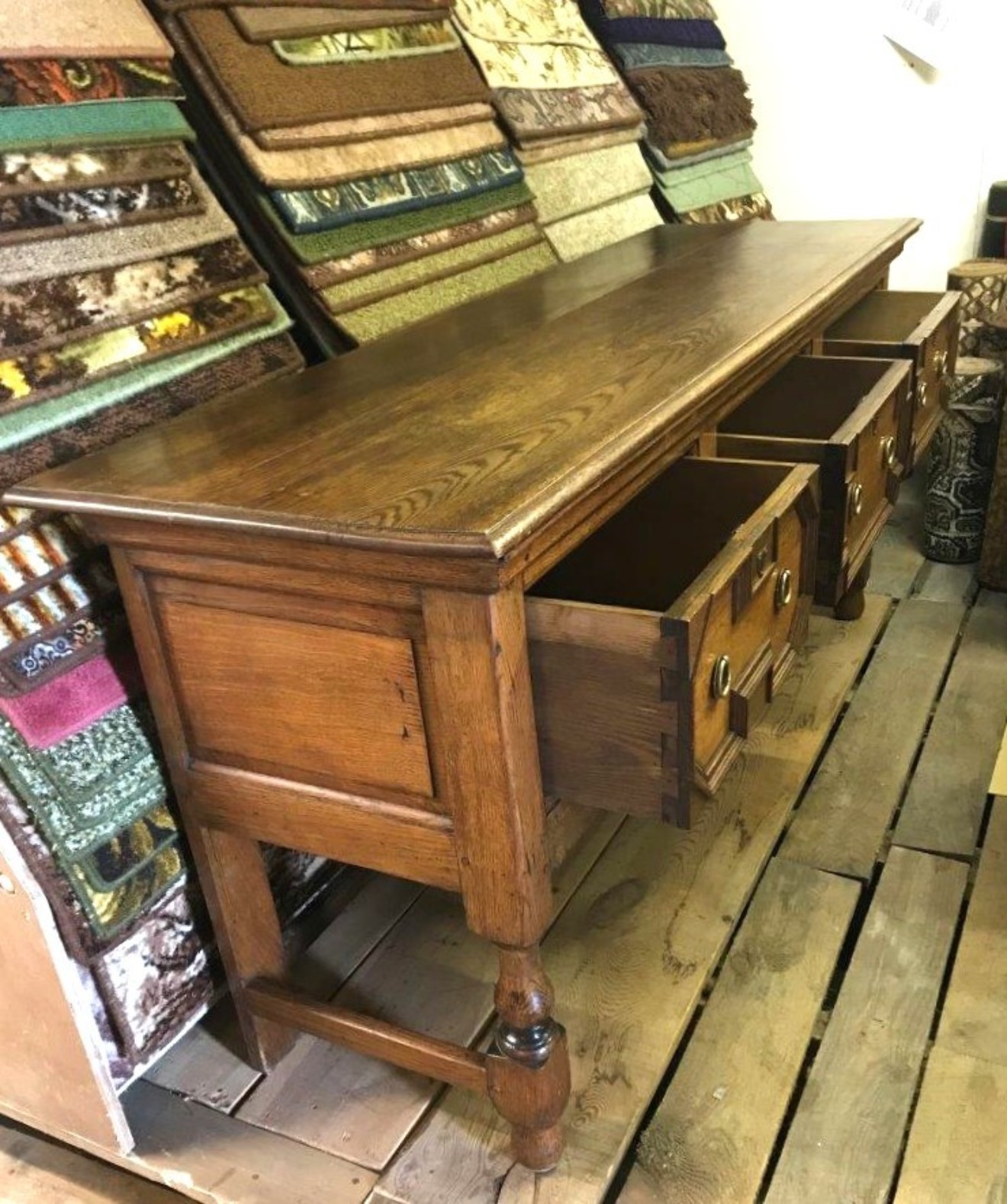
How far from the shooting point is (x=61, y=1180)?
4.20ft

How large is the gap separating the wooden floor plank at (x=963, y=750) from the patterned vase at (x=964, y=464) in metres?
0.30

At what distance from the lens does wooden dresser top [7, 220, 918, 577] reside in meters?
0.88

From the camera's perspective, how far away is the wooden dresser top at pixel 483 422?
0.88 m

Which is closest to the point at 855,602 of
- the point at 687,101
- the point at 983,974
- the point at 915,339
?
the point at 915,339

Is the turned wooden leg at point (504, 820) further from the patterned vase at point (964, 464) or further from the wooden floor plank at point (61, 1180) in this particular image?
the patterned vase at point (964, 464)

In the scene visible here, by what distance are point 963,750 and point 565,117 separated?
1.27 meters

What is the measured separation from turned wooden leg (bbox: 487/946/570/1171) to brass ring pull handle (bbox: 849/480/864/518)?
0.64 m

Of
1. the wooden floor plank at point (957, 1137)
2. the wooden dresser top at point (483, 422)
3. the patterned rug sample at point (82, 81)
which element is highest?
the patterned rug sample at point (82, 81)

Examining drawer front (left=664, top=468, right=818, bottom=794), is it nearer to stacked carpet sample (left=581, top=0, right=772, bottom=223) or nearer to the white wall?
stacked carpet sample (left=581, top=0, right=772, bottom=223)

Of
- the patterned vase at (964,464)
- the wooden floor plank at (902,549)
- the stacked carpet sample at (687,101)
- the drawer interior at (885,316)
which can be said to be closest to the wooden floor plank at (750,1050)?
the drawer interior at (885,316)

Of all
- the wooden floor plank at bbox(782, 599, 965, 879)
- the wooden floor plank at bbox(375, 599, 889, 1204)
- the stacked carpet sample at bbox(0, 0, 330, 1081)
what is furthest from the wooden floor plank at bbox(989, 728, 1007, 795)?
the stacked carpet sample at bbox(0, 0, 330, 1081)

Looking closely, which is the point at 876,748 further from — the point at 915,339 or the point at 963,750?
the point at 915,339

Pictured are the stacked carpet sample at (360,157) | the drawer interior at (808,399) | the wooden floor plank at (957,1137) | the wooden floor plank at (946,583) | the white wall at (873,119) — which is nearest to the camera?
the wooden floor plank at (957,1137)

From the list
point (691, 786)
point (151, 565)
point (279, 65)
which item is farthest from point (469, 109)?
point (691, 786)
